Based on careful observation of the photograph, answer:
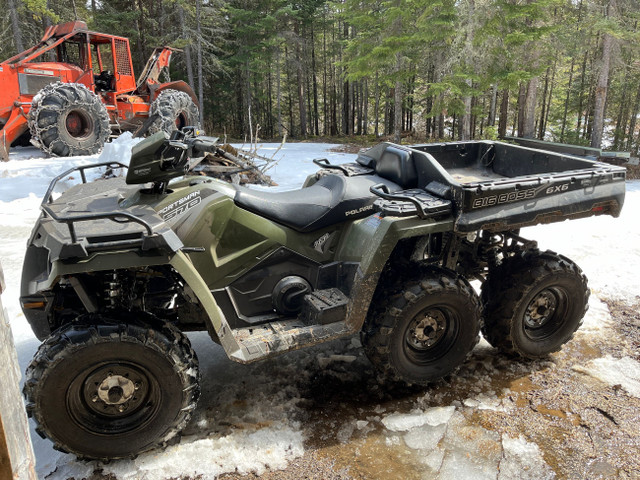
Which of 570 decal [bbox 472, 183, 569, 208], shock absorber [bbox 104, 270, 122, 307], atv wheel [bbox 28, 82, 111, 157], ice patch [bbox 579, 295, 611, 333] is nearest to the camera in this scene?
shock absorber [bbox 104, 270, 122, 307]

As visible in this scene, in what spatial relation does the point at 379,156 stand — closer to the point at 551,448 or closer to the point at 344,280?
the point at 344,280

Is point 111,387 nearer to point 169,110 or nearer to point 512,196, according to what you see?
point 512,196

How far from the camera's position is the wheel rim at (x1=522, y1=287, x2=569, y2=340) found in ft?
12.2

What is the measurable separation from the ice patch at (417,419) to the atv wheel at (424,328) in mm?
244

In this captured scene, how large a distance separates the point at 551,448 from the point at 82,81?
41.1 ft

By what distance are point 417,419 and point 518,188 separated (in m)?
1.75

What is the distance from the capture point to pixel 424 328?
3.35 meters

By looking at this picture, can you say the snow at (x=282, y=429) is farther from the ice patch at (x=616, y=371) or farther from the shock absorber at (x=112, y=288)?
the shock absorber at (x=112, y=288)

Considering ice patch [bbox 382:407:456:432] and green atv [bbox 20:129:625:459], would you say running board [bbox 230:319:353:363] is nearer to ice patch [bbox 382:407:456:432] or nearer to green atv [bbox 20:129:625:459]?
green atv [bbox 20:129:625:459]

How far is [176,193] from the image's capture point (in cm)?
323

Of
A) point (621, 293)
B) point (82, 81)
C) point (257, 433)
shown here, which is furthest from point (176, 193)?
point (82, 81)

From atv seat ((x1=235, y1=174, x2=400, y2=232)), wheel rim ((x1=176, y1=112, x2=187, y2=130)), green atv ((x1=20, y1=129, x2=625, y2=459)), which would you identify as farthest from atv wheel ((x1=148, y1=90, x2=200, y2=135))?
A: atv seat ((x1=235, y1=174, x2=400, y2=232))

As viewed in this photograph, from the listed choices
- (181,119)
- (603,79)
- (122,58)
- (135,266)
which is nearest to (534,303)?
(135,266)

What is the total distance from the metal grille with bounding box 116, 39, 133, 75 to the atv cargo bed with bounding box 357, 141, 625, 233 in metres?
10.7
